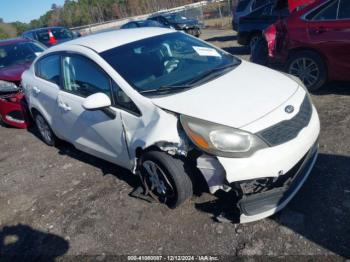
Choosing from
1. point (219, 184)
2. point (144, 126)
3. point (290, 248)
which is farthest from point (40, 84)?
point (290, 248)

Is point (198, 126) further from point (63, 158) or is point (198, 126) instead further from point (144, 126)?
point (63, 158)

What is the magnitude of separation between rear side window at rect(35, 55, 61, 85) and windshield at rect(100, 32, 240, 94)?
1.08m

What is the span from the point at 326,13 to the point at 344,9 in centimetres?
26

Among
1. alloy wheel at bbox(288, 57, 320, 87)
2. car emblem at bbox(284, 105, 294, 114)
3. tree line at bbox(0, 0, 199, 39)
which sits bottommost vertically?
alloy wheel at bbox(288, 57, 320, 87)

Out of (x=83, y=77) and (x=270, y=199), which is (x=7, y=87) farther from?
(x=270, y=199)

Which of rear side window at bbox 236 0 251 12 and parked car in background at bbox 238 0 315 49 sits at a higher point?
rear side window at bbox 236 0 251 12

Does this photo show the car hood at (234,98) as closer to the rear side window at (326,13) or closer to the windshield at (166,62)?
the windshield at (166,62)

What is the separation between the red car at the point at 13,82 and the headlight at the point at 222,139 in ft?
14.8

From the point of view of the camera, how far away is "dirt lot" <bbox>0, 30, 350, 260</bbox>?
2.83m

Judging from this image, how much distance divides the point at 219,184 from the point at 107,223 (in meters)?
1.30

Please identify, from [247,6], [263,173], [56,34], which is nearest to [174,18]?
[56,34]

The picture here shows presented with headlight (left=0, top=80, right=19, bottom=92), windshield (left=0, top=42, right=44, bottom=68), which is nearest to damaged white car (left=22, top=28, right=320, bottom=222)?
headlight (left=0, top=80, right=19, bottom=92)

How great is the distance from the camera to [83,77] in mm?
3885

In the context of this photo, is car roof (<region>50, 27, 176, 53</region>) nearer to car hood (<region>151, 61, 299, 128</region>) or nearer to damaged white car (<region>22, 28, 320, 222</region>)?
damaged white car (<region>22, 28, 320, 222</region>)
